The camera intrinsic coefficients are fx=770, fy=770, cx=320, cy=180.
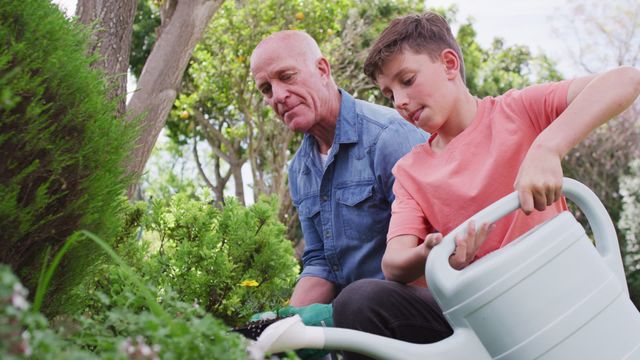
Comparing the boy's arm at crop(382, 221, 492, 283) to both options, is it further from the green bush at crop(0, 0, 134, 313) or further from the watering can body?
the green bush at crop(0, 0, 134, 313)

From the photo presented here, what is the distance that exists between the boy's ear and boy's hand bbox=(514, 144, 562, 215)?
580mm

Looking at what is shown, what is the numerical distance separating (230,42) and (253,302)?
29.9 ft

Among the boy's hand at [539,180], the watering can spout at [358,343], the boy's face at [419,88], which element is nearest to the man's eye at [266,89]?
the boy's face at [419,88]

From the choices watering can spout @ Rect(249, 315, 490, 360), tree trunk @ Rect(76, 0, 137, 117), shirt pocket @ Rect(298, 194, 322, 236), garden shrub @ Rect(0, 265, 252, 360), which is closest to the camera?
garden shrub @ Rect(0, 265, 252, 360)

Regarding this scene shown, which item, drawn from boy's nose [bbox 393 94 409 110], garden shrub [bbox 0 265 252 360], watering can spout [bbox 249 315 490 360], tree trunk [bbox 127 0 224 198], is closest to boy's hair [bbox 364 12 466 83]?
boy's nose [bbox 393 94 409 110]

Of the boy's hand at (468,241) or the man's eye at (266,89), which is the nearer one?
the boy's hand at (468,241)

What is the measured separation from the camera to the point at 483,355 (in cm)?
166

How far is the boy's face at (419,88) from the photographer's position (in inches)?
85.9

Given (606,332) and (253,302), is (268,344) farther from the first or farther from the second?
(253,302)

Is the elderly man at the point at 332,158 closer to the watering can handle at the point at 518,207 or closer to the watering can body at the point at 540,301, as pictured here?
the watering can handle at the point at 518,207

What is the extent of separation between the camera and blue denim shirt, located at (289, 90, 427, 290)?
2748 millimetres

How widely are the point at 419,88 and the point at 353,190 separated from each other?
681mm

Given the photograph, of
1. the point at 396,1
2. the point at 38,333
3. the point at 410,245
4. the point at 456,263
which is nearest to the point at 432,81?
the point at 410,245

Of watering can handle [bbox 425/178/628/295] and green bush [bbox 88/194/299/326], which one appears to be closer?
watering can handle [bbox 425/178/628/295]
